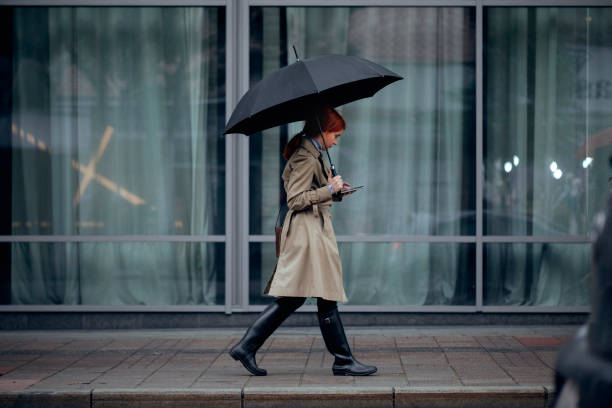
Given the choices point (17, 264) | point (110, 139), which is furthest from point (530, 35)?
point (17, 264)

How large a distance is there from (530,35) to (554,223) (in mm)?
1997

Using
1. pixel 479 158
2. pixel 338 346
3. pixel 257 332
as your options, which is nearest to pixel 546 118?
pixel 479 158

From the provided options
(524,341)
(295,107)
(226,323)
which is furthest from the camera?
(226,323)

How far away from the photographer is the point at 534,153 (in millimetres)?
8859

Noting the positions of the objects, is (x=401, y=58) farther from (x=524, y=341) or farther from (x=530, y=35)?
(x=524, y=341)

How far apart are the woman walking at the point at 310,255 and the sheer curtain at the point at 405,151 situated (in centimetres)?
276

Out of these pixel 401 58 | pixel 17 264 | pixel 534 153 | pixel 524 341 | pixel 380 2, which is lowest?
pixel 524 341

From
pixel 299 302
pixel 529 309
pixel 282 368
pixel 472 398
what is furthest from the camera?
pixel 529 309

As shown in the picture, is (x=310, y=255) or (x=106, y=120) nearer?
(x=310, y=255)

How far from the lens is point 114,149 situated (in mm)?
8945

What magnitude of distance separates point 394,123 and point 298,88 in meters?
3.45

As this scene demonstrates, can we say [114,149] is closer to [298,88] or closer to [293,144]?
[293,144]

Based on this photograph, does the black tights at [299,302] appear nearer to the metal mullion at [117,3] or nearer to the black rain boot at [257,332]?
the black rain boot at [257,332]

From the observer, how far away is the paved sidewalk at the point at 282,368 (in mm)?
5484
